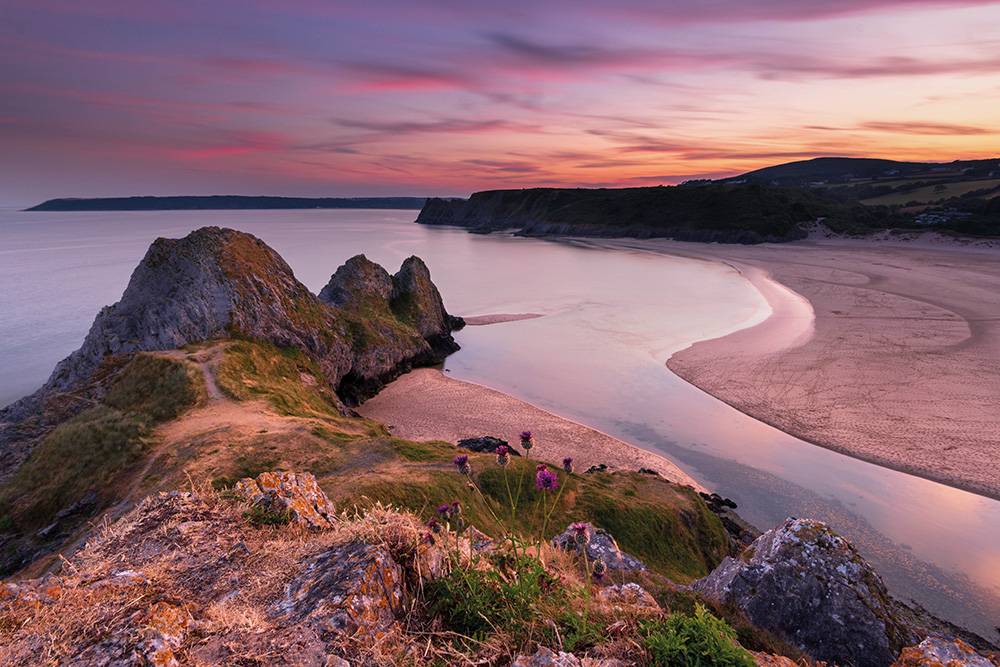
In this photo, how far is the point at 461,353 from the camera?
135ft

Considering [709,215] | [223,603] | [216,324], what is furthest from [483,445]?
[709,215]

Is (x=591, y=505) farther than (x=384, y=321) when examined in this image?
No

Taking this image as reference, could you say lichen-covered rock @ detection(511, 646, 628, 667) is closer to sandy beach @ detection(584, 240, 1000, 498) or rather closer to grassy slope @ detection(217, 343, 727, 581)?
grassy slope @ detection(217, 343, 727, 581)

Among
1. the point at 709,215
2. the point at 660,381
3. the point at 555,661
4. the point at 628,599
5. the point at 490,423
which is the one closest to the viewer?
the point at 555,661

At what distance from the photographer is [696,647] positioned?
13.1 ft

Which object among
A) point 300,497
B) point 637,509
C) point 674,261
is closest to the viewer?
point 300,497

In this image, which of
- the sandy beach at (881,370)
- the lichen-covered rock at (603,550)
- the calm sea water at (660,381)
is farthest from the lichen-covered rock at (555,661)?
the sandy beach at (881,370)

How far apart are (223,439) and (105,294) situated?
6699 cm

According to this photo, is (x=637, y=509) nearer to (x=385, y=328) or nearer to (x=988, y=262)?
(x=385, y=328)

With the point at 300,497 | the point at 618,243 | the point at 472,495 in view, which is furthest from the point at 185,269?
the point at 618,243

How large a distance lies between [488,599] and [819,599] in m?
6.59

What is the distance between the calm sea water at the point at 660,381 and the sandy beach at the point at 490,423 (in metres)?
1.46

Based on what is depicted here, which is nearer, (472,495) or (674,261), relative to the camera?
(472,495)

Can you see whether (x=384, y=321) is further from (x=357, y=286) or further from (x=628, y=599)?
(x=628, y=599)
